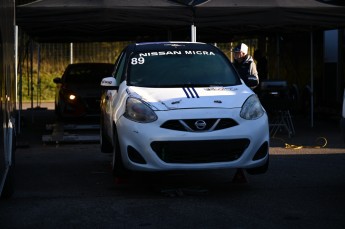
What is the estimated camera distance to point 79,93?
16.4m

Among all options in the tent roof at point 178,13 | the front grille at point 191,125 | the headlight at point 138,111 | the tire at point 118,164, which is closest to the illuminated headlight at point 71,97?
the tent roof at point 178,13

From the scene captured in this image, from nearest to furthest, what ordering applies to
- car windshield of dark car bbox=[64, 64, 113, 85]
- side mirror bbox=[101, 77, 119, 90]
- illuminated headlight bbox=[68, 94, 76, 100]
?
side mirror bbox=[101, 77, 119, 90] < illuminated headlight bbox=[68, 94, 76, 100] < car windshield of dark car bbox=[64, 64, 113, 85]

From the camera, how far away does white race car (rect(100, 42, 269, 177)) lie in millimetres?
8359

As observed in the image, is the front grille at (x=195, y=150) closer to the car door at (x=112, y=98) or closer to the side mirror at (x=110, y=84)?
the car door at (x=112, y=98)

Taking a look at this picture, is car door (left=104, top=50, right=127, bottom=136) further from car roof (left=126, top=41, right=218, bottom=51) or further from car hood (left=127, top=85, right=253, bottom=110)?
car hood (left=127, top=85, right=253, bottom=110)

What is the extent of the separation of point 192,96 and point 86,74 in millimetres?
9330

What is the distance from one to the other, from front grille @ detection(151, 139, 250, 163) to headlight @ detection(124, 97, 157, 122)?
350mm

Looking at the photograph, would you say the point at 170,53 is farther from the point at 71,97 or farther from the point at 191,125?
the point at 71,97

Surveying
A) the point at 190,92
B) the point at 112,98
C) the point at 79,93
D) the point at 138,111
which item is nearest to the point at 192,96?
the point at 190,92

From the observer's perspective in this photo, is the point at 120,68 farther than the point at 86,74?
No

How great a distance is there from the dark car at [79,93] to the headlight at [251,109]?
7.68 meters

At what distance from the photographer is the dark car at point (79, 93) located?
640 inches

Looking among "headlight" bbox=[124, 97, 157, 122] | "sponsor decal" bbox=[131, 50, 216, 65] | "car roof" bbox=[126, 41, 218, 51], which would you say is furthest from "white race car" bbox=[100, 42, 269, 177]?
"car roof" bbox=[126, 41, 218, 51]

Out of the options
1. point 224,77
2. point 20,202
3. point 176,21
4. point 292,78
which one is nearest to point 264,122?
point 224,77
